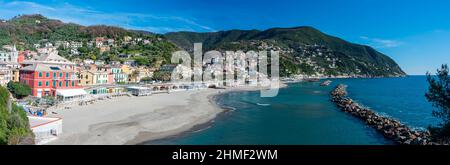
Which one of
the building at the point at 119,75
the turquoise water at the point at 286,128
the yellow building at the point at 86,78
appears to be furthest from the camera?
the building at the point at 119,75

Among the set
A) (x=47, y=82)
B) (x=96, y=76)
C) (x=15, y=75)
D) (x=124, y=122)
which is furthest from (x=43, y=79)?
(x=124, y=122)

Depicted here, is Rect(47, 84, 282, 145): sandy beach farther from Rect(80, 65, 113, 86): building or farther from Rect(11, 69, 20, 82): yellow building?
Rect(80, 65, 113, 86): building

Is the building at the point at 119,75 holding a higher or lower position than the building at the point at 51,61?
lower

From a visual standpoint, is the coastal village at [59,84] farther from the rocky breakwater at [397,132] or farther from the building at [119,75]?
the rocky breakwater at [397,132]

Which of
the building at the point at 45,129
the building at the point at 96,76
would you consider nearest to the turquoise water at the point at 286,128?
the building at the point at 45,129

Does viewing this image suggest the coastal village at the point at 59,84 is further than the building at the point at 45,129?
Yes
